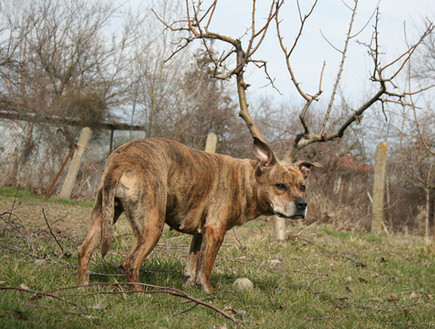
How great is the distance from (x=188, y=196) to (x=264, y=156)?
1129mm

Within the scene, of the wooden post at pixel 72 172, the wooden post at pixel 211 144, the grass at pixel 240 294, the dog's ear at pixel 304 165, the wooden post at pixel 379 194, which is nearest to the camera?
the grass at pixel 240 294

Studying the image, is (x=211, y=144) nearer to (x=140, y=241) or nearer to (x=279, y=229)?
(x=279, y=229)

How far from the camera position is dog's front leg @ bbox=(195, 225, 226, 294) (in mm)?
4969

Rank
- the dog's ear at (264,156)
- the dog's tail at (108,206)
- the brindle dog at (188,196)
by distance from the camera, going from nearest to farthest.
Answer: the dog's tail at (108,206)
the brindle dog at (188,196)
the dog's ear at (264,156)

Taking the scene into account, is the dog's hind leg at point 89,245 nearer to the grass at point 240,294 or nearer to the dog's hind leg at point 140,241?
the grass at point 240,294

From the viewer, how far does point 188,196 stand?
488 cm

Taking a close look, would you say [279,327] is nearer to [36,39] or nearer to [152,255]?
[152,255]

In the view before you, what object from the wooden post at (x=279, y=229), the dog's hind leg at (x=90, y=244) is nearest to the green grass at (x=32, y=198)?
the wooden post at (x=279, y=229)

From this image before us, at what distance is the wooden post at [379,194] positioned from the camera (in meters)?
13.6

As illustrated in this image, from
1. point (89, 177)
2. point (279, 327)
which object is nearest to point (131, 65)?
point (89, 177)

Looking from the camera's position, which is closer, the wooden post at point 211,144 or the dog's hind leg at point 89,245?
the dog's hind leg at point 89,245

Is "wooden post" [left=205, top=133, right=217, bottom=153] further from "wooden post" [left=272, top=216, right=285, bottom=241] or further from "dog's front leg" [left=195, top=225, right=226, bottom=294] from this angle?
"dog's front leg" [left=195, top=225, right=226, bottom=294]

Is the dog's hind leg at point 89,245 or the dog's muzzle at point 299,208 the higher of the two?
the dog's muzzle at point 299,208

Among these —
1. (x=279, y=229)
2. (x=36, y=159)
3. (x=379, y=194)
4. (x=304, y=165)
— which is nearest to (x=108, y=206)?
(x=304, y=165)
